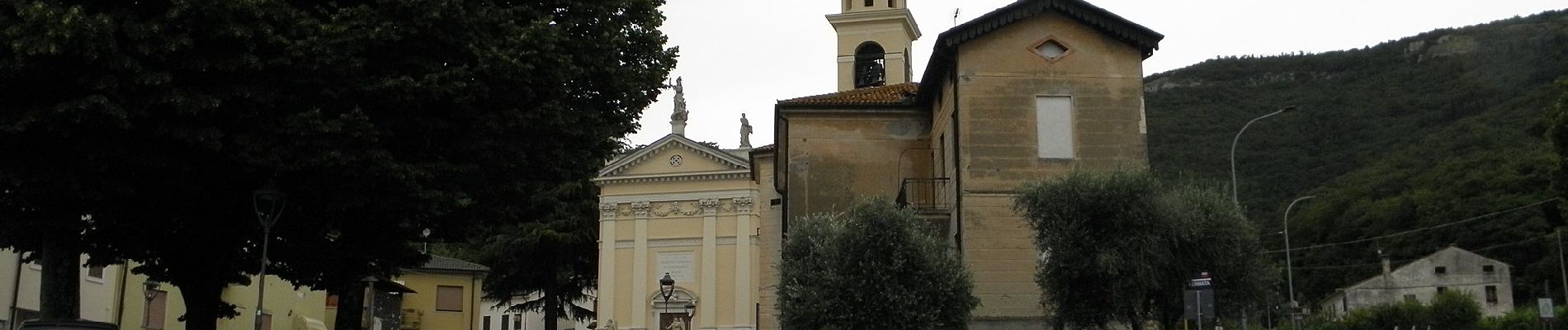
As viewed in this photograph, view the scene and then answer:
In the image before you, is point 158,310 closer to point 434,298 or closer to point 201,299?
point 201,299

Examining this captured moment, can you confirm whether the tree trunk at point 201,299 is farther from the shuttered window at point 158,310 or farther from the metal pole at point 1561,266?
the metal pole at point 1561,266

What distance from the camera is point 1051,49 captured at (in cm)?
2508

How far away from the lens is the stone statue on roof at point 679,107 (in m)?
60.8

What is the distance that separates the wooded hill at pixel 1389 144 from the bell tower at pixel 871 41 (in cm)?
1989

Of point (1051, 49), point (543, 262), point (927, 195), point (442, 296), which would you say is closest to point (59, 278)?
point (927, 195)

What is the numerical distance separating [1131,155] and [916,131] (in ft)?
19.1

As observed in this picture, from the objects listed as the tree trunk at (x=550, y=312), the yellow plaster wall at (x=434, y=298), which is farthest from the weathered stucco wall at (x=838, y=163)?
the tree trunk at (x=550, y=312)

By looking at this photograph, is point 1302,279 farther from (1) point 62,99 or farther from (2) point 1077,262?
(1) point 62,99

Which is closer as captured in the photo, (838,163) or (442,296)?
(838,163)

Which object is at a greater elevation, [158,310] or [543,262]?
[543,262]

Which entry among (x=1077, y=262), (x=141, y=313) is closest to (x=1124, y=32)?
(x=1077, y=262)

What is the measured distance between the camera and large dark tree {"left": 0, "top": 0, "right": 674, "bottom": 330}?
1518cm

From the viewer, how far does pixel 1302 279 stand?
270 feet

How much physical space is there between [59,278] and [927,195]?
1580cm
